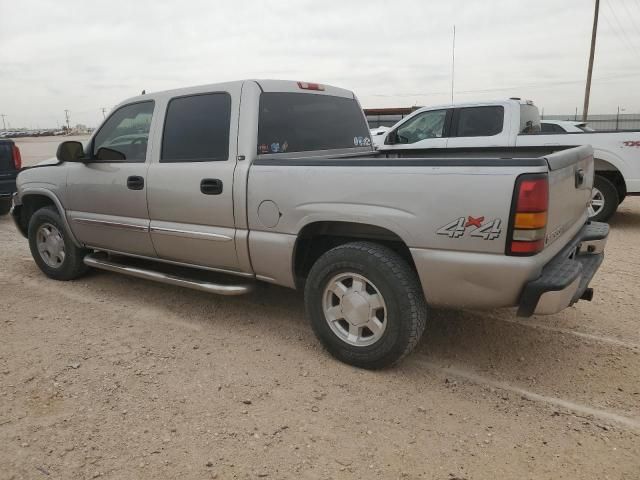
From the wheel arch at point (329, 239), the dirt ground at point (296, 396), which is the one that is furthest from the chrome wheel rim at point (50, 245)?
the wheel arch at point (329, 239)

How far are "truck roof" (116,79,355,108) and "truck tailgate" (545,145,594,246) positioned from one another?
198 centimetres

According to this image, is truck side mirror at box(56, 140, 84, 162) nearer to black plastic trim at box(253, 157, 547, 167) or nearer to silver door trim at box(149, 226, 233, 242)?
silver door trim at box(149, 226, 233, 242)

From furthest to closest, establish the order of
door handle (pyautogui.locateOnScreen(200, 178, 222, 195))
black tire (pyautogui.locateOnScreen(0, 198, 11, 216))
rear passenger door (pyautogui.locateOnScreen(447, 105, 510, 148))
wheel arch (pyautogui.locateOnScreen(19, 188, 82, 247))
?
black tire (pyautogui.locateOnScreen(0, 198, 11, 216))
rear passenger door (pyautogui.locateOnScreen(447, 105, 510, 148))
wheel arch (pyautogui.locateOnScreen(19, 188, 82, 247))
door handle (pyautogui.locateOnScreen(200, 178, 222, 195))

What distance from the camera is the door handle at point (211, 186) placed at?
372 centimetres

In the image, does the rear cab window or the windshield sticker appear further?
the windshield sticker

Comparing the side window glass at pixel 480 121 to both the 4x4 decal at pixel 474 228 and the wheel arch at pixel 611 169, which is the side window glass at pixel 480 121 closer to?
the wheel arch at pixel 611 169

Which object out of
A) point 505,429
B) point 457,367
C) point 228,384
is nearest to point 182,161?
point 228,384

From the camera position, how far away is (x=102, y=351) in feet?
12.0

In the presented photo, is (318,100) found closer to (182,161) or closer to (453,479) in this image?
(182,161)

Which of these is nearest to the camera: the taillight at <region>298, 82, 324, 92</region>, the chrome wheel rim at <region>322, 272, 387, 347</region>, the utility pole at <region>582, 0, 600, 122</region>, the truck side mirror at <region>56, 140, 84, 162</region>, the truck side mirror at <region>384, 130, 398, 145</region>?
the chrome wheel rim at <region>322, 272, 387, 347</region>

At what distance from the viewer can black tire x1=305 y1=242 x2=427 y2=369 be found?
3.06 m

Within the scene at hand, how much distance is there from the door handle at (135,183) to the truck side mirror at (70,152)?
68 centimetres

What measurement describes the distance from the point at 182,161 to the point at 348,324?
1801 millimetres

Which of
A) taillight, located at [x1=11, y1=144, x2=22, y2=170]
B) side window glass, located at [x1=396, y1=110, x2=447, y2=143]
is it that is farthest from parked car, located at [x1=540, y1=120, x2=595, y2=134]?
taillight, located at [x1=11, y1=144, x2=22, y2=170]
